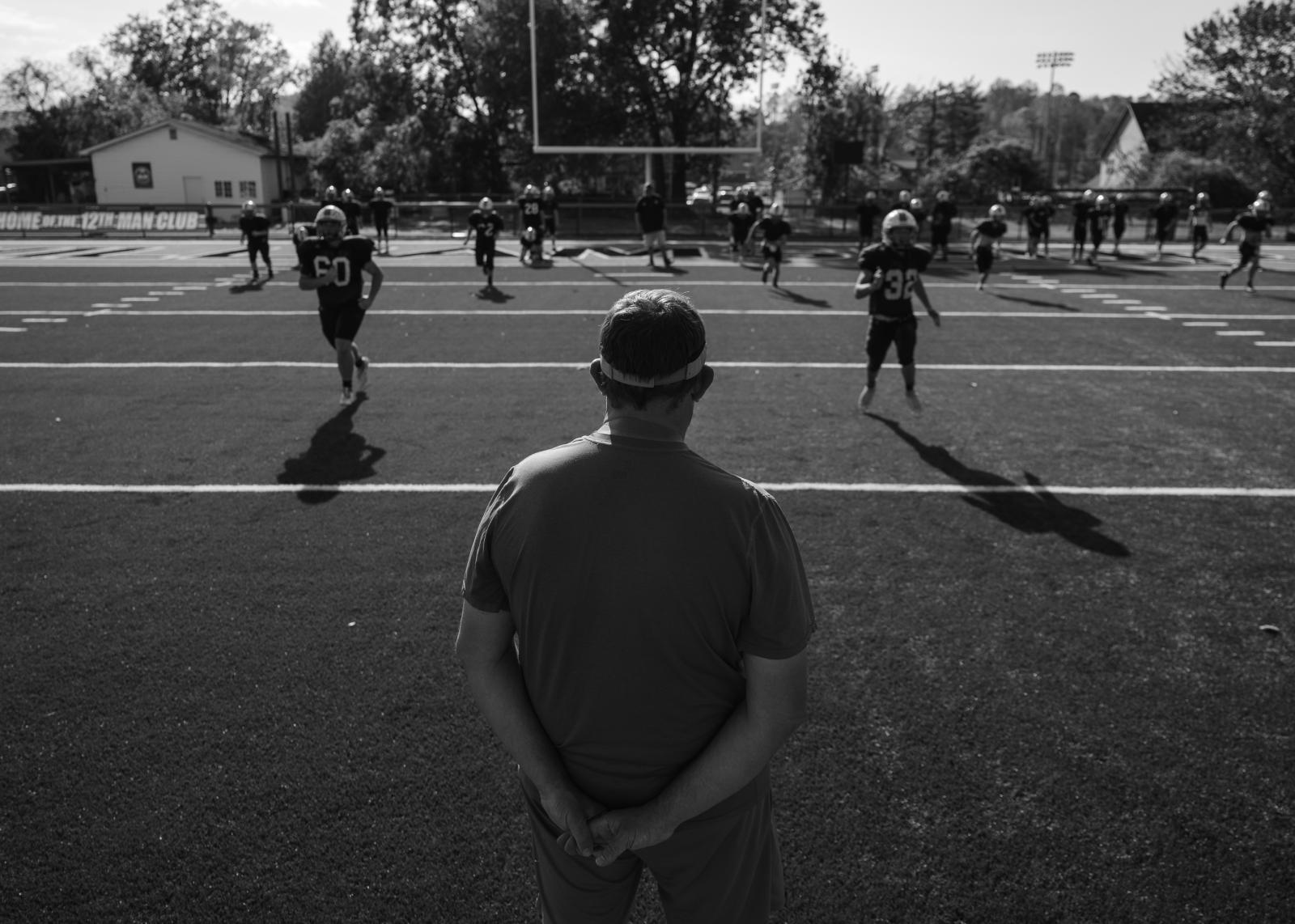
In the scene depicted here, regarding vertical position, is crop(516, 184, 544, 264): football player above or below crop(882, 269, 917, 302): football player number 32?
above

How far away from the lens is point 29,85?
6481 cm

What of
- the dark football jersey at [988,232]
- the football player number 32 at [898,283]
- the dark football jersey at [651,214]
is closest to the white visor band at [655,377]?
the football player number 32 at [898,283]

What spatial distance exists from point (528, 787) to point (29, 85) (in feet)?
259

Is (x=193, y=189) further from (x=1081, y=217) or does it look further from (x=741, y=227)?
(x=1081, y=217)

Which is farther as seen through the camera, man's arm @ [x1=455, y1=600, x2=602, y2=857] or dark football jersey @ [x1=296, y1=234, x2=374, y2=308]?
dark football jersey @ [x1=296, y1=234, x2=374, y2=308]

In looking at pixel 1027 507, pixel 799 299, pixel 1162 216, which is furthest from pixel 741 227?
pixel 1027 507

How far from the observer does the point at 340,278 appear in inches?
382

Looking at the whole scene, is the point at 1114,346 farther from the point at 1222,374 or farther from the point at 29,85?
the point at 29,85

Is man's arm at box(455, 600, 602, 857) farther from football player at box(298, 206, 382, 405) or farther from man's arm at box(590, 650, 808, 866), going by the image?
football player at box(298, 206, 382, 405)

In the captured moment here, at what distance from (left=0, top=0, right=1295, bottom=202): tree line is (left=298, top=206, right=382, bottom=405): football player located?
19767 mm

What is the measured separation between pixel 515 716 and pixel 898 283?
25.7 feet

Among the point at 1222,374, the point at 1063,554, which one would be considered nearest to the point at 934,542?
the point at 1063,554

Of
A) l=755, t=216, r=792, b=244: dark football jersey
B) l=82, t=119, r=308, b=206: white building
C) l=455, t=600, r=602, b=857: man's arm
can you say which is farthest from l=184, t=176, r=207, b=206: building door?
l=455, t=600, r=602, b=857: man's arm

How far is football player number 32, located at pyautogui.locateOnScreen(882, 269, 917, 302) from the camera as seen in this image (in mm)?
9195
